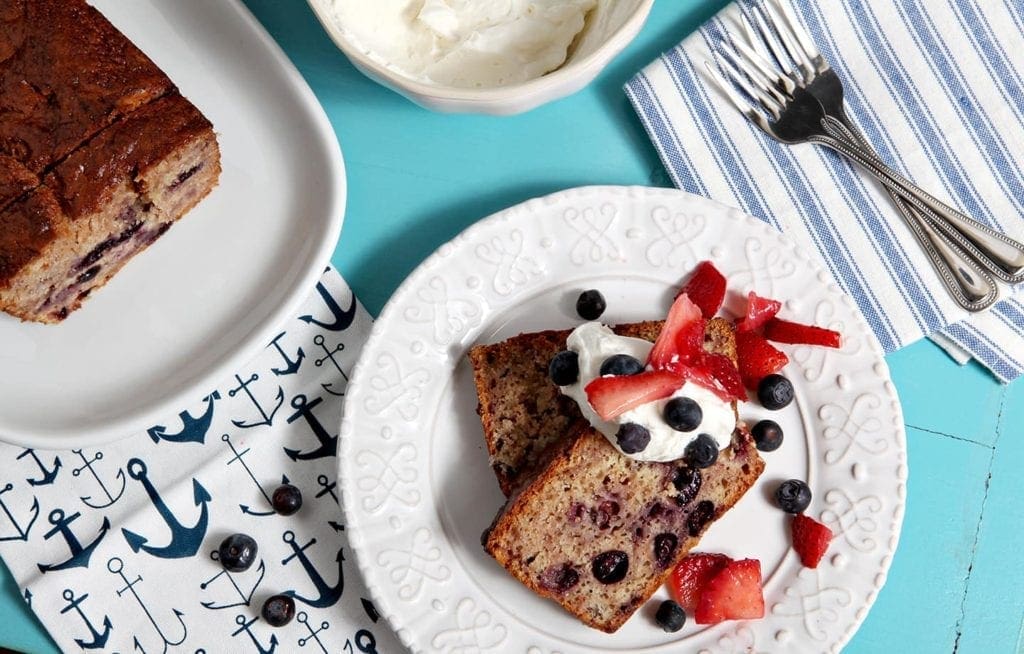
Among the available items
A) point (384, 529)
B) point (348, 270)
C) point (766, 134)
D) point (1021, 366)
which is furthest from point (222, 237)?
point (1021, 366)

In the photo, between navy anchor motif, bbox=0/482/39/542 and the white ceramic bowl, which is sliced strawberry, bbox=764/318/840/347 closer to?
the white ceramic bowl

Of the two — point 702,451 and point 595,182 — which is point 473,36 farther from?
point 702,451

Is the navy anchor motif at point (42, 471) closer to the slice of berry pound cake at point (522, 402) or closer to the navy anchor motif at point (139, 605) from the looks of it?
the navy anchor motif at point (139, 605)

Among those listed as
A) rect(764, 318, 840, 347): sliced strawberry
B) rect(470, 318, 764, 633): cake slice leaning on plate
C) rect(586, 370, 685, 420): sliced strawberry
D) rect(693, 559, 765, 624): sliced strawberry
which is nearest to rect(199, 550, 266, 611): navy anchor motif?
rect(470, 318, 764, 633): cake slice leaning on plate

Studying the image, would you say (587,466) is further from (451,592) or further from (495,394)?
(451,592)

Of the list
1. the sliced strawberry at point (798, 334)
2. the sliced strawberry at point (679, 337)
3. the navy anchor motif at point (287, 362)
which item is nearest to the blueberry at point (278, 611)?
the navy anchor motif at point (287, 362)

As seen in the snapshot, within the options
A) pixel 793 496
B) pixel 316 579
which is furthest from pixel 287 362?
pixel 793 496

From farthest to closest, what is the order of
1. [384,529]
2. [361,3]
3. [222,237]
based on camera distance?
[222,237]
[384,529]
[361,3]
